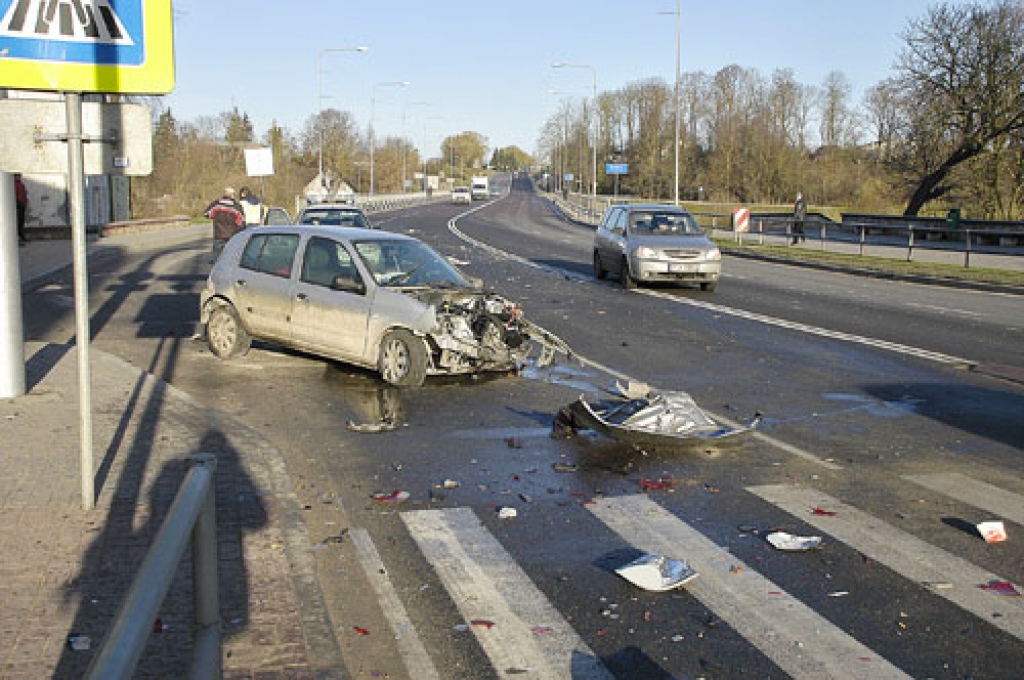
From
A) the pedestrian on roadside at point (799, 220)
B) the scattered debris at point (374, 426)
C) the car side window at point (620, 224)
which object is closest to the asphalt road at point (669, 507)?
the scattered debris at point (374, 426)

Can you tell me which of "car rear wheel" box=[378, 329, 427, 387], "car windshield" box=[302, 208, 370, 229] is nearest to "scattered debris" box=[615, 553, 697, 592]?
"car rear wheel" box=[378, 329, 427, 387]

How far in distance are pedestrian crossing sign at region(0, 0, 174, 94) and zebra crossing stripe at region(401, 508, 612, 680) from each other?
3.01 metres

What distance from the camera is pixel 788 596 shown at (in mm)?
5273

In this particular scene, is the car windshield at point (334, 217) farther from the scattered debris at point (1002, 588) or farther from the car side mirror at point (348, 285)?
Answer: the scattered debris at point (1002, 588)

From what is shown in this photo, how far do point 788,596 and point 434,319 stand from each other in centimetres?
604

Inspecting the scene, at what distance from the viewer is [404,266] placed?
11.7m

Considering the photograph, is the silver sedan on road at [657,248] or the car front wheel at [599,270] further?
the car front wheel at [599,270]

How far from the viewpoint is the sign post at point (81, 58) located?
555 cm

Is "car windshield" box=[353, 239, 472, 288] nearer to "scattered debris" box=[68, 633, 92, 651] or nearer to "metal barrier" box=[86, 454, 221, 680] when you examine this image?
"scattered debris" box=[68, 633, 92, 651]

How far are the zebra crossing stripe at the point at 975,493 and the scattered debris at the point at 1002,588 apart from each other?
123 cm

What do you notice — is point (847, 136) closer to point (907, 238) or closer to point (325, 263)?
point (907, 238)

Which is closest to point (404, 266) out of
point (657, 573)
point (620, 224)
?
point (657, 573)

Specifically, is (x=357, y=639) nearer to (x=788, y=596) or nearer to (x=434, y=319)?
(x=788, y=596)

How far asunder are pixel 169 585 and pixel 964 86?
1893 inches
